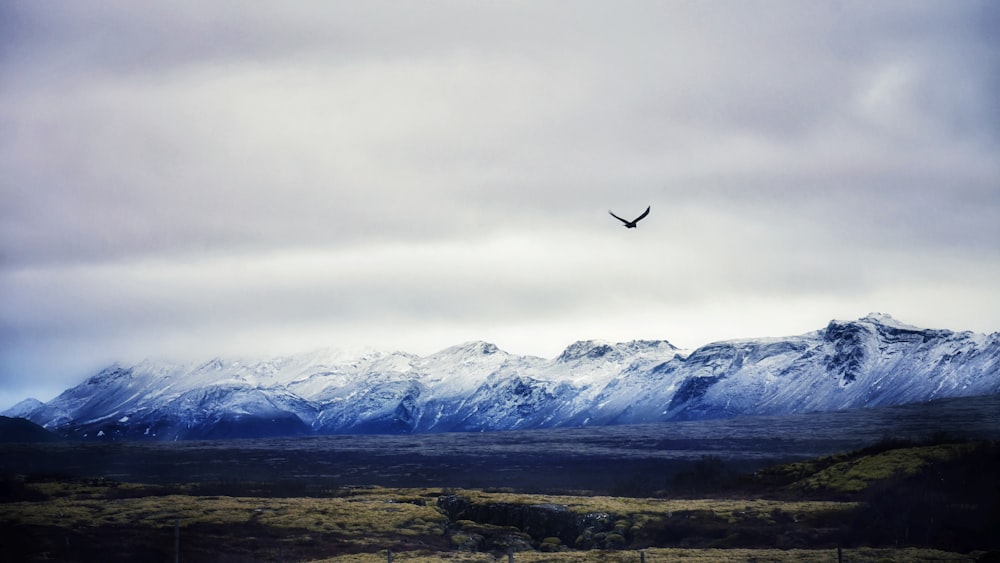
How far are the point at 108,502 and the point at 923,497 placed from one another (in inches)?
2833

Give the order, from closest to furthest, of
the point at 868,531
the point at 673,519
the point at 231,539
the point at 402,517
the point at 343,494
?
the point at 868,531, the point at 231,539, the point at 673,519, the point at 402,517, the point at 343,494

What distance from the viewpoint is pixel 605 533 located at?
244ft

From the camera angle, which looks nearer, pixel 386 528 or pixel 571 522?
pixel 386 528

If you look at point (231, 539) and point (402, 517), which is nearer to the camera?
point (231, 539)

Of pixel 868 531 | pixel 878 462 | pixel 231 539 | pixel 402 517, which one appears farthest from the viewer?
pixel 878 462

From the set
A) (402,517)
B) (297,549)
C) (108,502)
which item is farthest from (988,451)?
(108,502)

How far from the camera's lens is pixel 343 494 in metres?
108

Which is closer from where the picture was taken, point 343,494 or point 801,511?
point 801,511

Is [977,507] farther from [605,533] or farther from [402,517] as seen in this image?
[402,517]

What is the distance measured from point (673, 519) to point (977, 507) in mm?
21453

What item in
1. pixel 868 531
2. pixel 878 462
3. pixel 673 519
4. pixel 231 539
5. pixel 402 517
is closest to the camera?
pixel 868 531

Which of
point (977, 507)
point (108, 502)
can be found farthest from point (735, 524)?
point (108, 502)

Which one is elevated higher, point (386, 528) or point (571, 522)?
point (386, 528)

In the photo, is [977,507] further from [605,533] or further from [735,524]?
[605,533]
